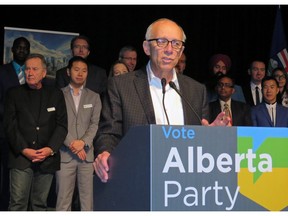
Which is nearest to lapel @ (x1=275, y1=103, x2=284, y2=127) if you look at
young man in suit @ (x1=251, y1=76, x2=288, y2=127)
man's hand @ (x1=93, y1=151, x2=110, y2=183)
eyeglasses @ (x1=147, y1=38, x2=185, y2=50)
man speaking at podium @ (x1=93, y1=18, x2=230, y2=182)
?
young man in suit @ (x1=251, y1=76, x2=288, y2=127)

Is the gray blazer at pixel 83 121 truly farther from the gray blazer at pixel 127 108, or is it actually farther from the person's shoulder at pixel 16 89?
the gray blazer at pixel 127 108

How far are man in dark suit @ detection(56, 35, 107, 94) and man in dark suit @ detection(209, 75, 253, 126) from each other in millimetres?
1121

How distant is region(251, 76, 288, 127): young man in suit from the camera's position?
19.9 ft

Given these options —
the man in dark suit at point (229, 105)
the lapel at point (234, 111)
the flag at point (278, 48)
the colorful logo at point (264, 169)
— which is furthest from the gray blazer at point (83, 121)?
the colorful logo at point (264, 169)

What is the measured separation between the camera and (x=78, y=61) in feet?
18.7

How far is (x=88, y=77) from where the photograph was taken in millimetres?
6113

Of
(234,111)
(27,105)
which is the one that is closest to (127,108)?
(27,105)

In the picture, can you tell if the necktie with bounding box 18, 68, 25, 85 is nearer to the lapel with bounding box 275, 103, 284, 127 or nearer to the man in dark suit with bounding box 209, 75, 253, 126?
the man in dark suit with bounding box 209, 75, 253, 126

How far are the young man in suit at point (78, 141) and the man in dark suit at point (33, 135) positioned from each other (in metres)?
0.21

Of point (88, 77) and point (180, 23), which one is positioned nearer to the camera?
point (88, 77)

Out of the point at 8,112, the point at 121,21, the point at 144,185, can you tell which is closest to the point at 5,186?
the point at 8,112

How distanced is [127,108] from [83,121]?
280 cm

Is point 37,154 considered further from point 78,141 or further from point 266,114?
point 266,114

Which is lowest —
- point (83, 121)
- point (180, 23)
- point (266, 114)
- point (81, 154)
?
point (81, 154)
